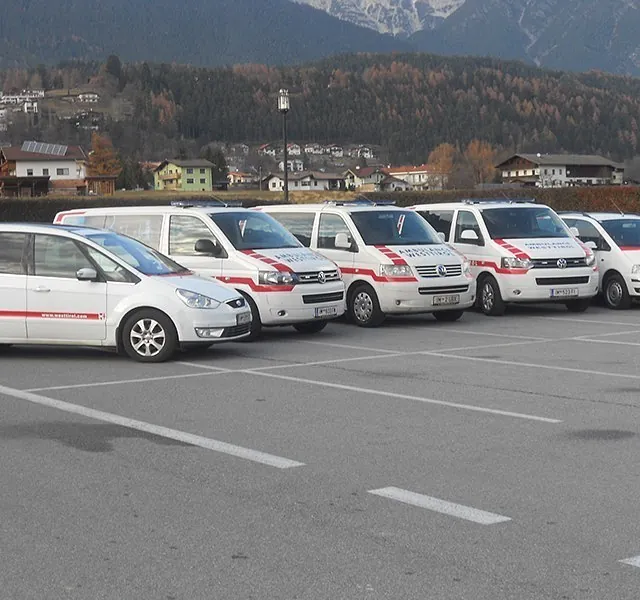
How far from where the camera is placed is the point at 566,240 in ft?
64.1

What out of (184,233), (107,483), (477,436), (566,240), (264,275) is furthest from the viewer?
(566,240)

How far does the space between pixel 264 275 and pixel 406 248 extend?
3.05m

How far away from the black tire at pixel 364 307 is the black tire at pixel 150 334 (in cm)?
502

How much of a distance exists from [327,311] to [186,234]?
91.3 inches

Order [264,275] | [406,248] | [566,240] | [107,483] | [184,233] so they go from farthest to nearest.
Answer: [566,240], [406,248], [184,233], [264,275], [107,483]

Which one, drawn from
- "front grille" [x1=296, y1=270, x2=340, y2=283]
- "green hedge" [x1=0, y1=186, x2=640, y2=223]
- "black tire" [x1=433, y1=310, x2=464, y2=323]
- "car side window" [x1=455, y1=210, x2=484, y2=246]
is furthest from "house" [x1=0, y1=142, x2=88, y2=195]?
"front grille" [x1=296, y1=270, x2=340, y2=283]

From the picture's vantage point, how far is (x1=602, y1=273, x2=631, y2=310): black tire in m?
20.0

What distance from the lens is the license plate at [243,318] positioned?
13.3m

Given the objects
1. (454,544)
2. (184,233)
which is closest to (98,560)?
(454,544)

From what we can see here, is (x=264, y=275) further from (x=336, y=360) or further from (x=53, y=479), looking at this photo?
(x=53, y=479)

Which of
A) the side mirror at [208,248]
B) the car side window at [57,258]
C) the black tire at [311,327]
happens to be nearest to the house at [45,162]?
the black tire at [311,327]

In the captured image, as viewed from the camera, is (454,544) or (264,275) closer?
(454,544)

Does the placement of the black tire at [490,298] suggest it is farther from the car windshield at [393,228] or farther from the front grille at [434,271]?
the front grille at [434,271]

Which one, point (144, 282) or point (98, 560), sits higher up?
point (144, 282)
